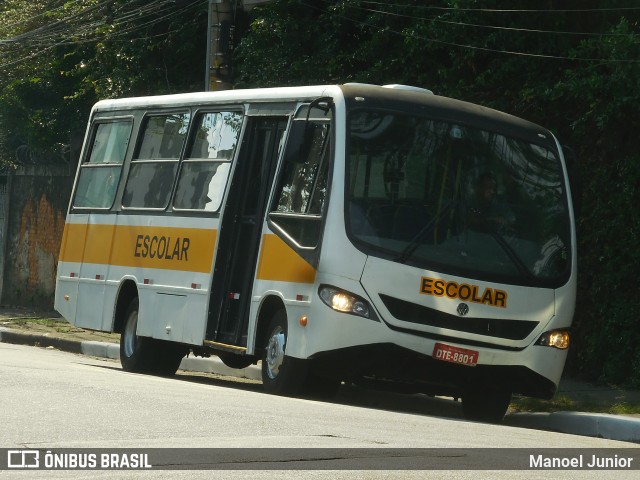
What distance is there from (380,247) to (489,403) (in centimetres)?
206

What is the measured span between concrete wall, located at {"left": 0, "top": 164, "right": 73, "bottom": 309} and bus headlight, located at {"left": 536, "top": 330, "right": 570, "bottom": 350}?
1432 cm

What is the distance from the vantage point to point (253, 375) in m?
16.4

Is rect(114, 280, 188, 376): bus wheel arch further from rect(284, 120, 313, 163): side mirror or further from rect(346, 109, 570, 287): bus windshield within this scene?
rect(346, 109, 570, 287): bus windshield

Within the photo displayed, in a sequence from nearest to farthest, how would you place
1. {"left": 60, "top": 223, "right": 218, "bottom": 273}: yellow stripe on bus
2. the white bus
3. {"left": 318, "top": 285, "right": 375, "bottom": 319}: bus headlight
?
{"left": 318, "top": 285, "right": 375, "bottom": 319}: bus headlight → the white bus → {"left": 60, "top": 223, "right": 218, "bottom": 273}: yellow stripe on bus

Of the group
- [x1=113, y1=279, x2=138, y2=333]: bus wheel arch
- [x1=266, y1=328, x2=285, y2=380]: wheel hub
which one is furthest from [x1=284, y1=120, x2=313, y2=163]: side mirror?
[x1=113, y1=279, x2=138, y2=333]: bus wheel arch

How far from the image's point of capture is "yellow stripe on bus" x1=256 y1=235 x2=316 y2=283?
486 inches

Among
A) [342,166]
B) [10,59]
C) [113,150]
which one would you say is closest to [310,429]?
[342,166]

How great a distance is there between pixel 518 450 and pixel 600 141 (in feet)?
24.2

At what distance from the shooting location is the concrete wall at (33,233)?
25609 millimetres

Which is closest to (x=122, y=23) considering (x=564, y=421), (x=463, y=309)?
(x=463, y=309)

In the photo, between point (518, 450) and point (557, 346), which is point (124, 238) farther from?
point (518, 450)

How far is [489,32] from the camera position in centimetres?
1703

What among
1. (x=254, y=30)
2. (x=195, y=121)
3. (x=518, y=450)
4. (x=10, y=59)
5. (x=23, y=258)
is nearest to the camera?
(x=518, y=450)

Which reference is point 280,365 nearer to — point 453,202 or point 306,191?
point 306,191
